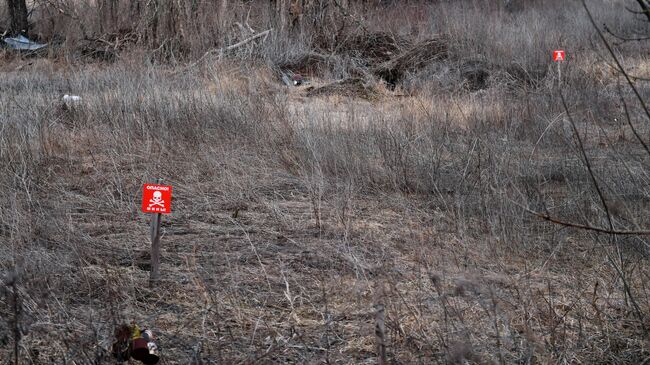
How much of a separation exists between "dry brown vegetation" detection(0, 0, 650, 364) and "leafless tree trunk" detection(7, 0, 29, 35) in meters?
4.53

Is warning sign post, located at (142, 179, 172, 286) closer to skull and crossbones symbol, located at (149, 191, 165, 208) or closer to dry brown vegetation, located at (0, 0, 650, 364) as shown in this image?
skull and crossbones symbol, located at (149, 191, 165, 208)

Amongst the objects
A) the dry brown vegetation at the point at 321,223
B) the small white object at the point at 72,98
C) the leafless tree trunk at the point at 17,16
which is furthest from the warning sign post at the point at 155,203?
the leafless tree trunk at the point at 17,16

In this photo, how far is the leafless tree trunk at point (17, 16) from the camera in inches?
545

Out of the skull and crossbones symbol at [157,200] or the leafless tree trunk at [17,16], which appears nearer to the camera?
the skull and crossbones symbol at [157,200]

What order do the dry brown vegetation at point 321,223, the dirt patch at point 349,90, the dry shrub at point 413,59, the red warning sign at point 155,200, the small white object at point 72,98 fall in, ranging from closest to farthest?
the dry brown vegetation at point 321,223
the red warning sign at point 155,200
the small white object at point 72,98
the dirt patch at point 349,90
the dry shrub at point 413,59

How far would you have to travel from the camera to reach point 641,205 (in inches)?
156

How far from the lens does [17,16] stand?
45.8 ft

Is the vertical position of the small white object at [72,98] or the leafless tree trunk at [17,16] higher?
the small white object at [72,98]

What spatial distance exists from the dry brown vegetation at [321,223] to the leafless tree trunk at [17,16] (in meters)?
4.53

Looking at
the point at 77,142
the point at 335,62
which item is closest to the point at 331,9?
the point at 335,62

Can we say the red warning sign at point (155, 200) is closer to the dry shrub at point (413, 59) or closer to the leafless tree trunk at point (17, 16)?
the dry shrub at point (413, 59)

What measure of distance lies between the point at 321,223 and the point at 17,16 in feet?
39.3

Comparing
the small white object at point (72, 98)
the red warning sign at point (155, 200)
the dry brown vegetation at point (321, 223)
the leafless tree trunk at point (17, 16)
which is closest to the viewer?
the dry brown vegetation at point (321, 223)

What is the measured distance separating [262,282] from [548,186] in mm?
2459
